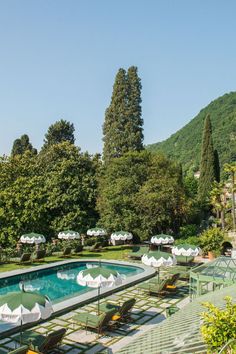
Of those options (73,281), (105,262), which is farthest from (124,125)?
(73,281)

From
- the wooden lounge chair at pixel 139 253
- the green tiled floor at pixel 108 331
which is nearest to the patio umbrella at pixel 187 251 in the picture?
the green tiled floor at pixel 108 331

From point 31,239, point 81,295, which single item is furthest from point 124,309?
point 31,239

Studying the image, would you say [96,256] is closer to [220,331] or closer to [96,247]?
[96,247]

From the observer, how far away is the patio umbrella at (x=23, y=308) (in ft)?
32.2

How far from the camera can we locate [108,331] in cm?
1301

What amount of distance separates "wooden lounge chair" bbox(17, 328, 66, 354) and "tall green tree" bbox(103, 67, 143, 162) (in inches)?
1244

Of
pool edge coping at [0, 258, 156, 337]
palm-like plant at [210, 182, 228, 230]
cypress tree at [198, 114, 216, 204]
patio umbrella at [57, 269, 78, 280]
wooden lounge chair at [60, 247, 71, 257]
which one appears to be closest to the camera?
pool edge coping at [0, 258, 156, 337]

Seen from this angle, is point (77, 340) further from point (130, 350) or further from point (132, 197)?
point (132, 197)

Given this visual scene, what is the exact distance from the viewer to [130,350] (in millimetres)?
7449

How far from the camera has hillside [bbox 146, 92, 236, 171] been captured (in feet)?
289

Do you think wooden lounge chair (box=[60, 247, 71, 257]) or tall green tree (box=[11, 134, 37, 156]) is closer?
wooden lounge chair (box=[60, 247, 71, 257])

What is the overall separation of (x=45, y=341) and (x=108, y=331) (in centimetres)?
310

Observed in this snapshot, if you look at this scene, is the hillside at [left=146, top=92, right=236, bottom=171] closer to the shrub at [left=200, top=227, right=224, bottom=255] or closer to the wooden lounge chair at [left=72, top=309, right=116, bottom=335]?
the shrub at [left=200, top=227, right=224, bottom=255]

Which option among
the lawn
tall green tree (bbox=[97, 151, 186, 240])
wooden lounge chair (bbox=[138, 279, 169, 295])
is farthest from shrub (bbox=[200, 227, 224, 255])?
wooden lounge chair (bbox=[138, 279, 169, 295])
